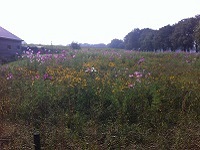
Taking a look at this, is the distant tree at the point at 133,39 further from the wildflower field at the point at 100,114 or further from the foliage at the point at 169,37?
the wildflower field at the point at 100,114

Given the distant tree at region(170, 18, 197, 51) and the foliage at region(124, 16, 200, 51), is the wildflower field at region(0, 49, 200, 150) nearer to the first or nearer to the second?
the foliage at region(124, 16, 200, 51)

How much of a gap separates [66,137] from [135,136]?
1.43m

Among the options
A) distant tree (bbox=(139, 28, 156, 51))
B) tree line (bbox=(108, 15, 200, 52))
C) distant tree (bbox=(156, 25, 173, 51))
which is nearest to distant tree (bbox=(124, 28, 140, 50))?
tree line (bbox=(108, 15, 200, 52))

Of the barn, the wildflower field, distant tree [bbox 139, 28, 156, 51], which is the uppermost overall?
distant tree [bbox 139, 28, 156, 51]

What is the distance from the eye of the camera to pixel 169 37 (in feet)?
173

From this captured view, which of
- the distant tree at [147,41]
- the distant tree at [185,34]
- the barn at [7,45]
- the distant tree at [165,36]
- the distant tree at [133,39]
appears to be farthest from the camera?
the distant tree at [133,39]

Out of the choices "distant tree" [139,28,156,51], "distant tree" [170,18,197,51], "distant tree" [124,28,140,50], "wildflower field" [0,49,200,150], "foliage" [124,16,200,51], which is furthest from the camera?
A: "distant tree" [124,28,140,50]

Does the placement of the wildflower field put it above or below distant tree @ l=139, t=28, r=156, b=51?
below

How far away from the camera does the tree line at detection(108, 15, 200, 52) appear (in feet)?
152

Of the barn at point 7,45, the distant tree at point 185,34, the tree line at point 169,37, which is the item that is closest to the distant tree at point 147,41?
the tree line at point 169,37

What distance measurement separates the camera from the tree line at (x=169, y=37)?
4625 centimetres

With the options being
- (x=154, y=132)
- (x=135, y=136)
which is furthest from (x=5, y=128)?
(x=154, y=132)

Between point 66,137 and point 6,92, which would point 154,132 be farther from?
point 6,92

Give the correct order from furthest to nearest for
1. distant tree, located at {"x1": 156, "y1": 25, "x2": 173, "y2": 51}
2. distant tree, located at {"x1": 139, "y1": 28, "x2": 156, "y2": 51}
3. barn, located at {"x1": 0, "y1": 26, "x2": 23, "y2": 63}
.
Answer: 1. distant tree, located at {"x1": 139, "y1": 28, "x2": 156, "y2": 51}
2. distant tree, located at {"x1": 156, "y1": 25, "x2": 173, "y2": 51}
3. barn, located at {"x1": 0, "y1": 26, "x2": 23, "y2": 63}
